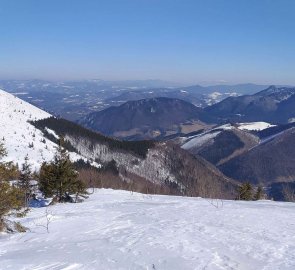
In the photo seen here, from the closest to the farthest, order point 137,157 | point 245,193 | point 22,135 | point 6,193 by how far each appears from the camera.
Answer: point 6,193 < point 245,193 < point 22,135 < point 137,157

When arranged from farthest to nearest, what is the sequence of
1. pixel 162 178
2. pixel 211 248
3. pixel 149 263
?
pixel 162 178 < pixel 211 248 < pixel 149 263

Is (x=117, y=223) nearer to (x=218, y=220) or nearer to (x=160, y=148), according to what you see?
(x=218, y=220)

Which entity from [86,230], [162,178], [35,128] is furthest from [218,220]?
[162,178]

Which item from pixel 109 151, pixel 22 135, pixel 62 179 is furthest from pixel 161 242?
pixel 109 151

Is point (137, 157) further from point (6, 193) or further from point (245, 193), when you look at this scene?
point (6, 193)

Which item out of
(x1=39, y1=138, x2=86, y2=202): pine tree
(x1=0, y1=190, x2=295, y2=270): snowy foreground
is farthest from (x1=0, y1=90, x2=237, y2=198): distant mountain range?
(x1=0, y1=190, x2=295, y2=270): snowy foreground

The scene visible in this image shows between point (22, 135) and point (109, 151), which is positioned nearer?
point (22, 135)

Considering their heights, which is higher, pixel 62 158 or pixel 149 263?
pixel 149 263
